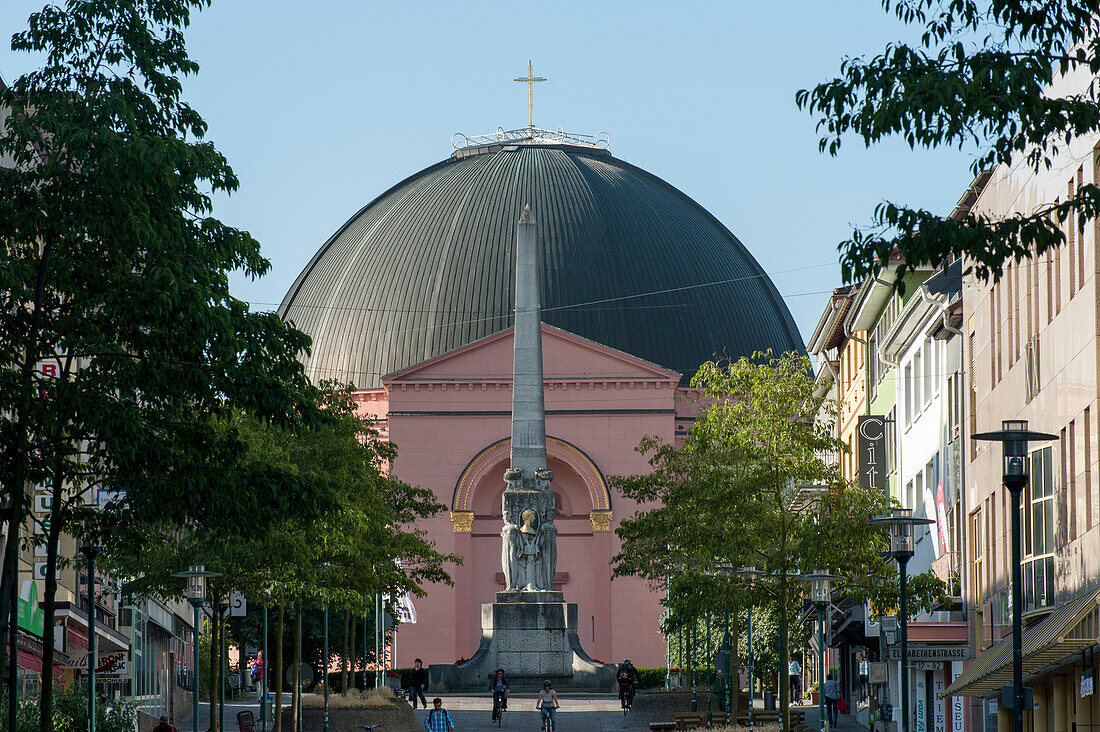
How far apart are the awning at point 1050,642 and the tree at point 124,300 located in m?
9.08

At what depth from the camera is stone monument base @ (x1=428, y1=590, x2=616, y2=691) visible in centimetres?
5303

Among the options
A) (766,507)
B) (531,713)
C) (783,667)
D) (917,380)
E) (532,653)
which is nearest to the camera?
(783,667)

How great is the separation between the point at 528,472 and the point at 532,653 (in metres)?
5.64

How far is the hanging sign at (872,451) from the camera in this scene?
1919 inches

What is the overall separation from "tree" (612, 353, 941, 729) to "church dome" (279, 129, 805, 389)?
Result: 165 feet

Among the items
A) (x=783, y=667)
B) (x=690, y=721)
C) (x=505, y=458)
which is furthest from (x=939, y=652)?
(x=505, y=458)

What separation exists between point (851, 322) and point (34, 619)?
26754 mm

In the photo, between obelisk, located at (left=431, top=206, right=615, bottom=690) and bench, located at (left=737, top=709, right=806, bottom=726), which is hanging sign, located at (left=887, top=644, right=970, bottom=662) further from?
obelisk, located at (left=431, top=206, right=615, bottom=690)

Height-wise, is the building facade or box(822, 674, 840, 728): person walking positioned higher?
the building facade

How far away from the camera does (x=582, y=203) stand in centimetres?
9225

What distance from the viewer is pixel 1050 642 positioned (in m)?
20.7

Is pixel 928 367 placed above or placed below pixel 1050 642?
above

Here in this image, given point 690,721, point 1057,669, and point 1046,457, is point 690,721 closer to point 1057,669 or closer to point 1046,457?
point 1057,669

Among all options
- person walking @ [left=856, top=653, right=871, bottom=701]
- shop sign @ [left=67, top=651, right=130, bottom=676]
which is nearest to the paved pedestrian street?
person walking @ [left=856, top=653, right=871, bottom=701]
